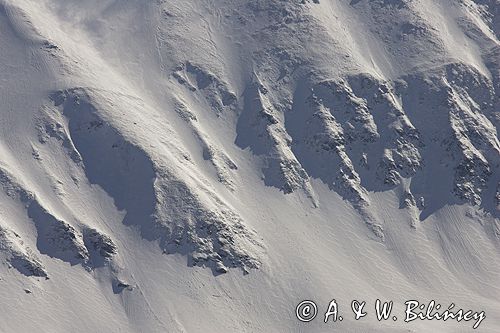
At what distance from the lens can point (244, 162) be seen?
502 ft

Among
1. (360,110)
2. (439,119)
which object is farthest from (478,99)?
(360,110)

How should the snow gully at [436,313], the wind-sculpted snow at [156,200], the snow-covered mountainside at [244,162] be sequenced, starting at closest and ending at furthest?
1. the snow-covered mountainside at [244,162]
2. the snow gully at [436,313]
3. the wind-sculpted snow at [156,200]

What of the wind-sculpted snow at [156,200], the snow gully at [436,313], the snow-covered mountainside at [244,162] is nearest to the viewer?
the snow-covered mountainside at [244,162]

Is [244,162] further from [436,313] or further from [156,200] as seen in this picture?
[436,313]

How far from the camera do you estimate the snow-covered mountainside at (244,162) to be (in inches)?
5197

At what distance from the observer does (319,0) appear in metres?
179

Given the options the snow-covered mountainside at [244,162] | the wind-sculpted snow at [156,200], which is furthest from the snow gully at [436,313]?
the wind-sculpted snow at [156,200]

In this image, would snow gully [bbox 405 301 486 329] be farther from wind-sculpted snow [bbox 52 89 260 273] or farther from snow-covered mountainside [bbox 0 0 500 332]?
wind-sculpted snow [bbox 52 89 260 273]

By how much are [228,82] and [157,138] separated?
22.2 m

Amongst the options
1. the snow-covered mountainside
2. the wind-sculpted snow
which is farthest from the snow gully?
the wind-sculpted snow

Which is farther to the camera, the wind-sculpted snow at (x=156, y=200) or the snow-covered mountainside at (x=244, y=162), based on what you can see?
the wind-sculpted snow at (x=156, y=200)

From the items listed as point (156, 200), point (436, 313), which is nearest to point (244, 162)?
point (156, 200)

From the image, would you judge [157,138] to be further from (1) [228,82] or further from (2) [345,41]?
(2) [345,41]

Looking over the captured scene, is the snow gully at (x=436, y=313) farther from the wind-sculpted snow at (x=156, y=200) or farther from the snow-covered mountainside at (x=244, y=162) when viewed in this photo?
the wind-sculpted snow at (x=156, y=200)
